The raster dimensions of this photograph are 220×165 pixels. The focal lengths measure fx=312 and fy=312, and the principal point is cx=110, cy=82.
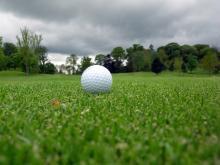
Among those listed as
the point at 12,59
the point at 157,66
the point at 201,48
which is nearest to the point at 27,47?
the point at 12,59

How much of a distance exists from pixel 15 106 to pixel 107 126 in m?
2.72

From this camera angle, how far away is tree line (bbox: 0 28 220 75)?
54.6 m

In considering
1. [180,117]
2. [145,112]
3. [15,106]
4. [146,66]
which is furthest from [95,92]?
[146,66]

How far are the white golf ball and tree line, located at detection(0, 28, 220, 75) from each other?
43123 mm

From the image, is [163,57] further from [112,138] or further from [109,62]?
[112,138]

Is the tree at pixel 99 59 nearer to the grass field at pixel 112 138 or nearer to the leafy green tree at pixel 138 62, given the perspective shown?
the leafy green tree at pixel 138 62

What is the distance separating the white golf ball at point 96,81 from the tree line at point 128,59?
43123mm

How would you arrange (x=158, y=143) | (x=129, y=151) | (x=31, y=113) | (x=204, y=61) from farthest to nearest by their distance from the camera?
(x=204, y=61), (x=31, y=113), (x=158, y=143), (x=129, y=151)

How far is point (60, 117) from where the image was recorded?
4.57 metres

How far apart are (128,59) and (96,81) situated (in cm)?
7861

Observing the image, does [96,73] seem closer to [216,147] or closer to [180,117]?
[180,117]

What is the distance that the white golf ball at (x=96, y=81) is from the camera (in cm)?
929

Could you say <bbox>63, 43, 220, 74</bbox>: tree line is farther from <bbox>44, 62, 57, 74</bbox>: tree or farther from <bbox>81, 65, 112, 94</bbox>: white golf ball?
<bbox>81, 65, 112, 94</bbox>: white golf ball

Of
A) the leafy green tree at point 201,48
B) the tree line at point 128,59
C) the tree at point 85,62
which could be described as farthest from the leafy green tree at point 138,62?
the leafy green tree at point 201,48
